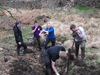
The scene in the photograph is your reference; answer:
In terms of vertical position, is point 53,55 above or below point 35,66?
above

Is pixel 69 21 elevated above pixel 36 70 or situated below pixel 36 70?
above

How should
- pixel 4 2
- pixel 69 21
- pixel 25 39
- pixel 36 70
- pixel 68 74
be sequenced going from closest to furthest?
1. pixel 4 2
2. pixel 68 74
3. pixel 36 70
4. pixel 25 39
5. pixel 69 21

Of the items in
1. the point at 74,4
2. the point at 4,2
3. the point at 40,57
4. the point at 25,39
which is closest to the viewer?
the point at 4,2

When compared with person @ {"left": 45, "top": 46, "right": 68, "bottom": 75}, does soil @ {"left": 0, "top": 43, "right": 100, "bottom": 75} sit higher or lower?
lower

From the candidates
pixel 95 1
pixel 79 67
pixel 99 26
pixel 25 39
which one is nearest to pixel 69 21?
pixel 99 26

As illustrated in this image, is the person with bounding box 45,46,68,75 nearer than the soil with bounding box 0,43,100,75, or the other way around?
the person with bounding box 45,46,68,75

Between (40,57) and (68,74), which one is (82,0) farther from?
(68,74)

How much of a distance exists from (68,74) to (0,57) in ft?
10.7

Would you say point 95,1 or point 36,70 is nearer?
point 36,70

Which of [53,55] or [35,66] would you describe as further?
[35,66]

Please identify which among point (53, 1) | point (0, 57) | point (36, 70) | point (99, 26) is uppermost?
point (53, 1)

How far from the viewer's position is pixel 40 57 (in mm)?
5488

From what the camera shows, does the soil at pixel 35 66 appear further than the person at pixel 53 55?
Yes

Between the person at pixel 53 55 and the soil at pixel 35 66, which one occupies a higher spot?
the person at pixel 53 55
